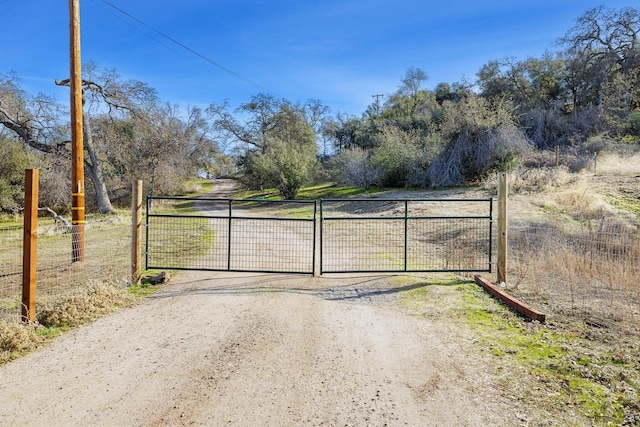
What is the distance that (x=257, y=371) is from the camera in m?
3.69

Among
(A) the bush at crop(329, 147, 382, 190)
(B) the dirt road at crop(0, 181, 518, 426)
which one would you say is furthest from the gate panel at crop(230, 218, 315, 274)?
(A) the bush at crop(329, 147, 382, 190)

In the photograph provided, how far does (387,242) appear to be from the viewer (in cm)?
1091

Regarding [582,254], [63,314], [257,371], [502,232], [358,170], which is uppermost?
[358,170]

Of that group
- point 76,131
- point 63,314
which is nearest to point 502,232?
point 63,314

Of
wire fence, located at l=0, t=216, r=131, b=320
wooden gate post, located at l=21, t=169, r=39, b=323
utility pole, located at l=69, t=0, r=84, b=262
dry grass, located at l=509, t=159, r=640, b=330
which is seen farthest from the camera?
utility pole, located at l=69, t=0, r=84, b=262

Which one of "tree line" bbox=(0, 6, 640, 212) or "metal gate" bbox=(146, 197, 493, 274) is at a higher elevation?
"tree line" bbox=(0, 6, 640, 212)

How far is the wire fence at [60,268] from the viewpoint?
591 centimetres

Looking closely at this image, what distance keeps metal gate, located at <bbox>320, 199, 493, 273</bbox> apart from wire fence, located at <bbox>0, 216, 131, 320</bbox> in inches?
155

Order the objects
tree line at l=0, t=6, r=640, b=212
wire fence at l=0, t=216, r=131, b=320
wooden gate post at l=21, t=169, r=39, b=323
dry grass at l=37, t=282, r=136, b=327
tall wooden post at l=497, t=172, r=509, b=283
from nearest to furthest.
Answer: wooden gate post at l=21, t=169, r=39, b=323
dry grass at l=37, t=282, r=136, b=327
wire fence at l=0, t=216, r=131, b=320
tall wooden post at l=497, t=172, r=509, b=283
tree line at l=0, t=6, r=640, b=212

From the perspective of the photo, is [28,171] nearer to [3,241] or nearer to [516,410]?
[516,410]

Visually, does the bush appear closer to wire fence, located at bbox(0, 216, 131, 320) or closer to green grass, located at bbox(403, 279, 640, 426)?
wire fence, located at bbox(0, 216, 131, 320)

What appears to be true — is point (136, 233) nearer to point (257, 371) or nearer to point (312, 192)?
point (257, 371)

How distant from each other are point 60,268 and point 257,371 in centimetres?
606

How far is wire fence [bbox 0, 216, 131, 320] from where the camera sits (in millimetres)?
5906
